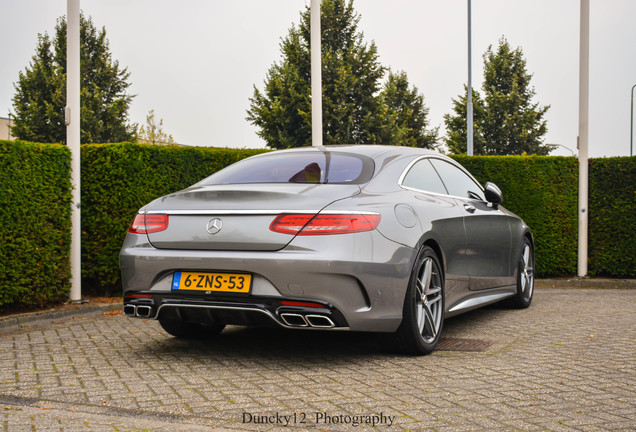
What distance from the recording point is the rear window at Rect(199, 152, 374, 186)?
199 inches

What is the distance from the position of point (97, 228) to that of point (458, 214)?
4.60 metres

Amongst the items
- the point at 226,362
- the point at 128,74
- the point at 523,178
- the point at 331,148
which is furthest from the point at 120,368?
the point at 128,74

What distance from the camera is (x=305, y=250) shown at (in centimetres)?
440

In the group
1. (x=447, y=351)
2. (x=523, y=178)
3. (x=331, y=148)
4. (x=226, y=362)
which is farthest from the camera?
(x=523, y=178)

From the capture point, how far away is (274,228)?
448cm

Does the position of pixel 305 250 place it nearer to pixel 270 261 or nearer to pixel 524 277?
pixel 270 261

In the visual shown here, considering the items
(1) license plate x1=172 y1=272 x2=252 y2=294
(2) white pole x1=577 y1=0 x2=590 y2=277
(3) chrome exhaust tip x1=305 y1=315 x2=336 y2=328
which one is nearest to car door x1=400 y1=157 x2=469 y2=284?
(3) chrome exhaust tip x1=305 y1=315 x2=336 y2=328

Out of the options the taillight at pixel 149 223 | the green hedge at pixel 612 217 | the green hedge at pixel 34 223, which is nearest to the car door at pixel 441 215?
the taillight at pixel 149 223

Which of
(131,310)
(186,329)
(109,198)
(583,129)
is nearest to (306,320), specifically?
(131,310)

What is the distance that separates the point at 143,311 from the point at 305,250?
50.7 inches

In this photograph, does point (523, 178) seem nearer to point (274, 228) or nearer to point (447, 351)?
point (447, 351)

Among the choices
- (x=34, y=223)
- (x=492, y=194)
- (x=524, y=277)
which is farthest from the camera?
(x=524, y=277)

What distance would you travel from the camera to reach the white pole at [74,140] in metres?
7.86

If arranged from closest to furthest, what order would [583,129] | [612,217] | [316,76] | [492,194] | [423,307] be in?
[423,307] < [492,194] < [316,76] < [612,217] < [583,129]
